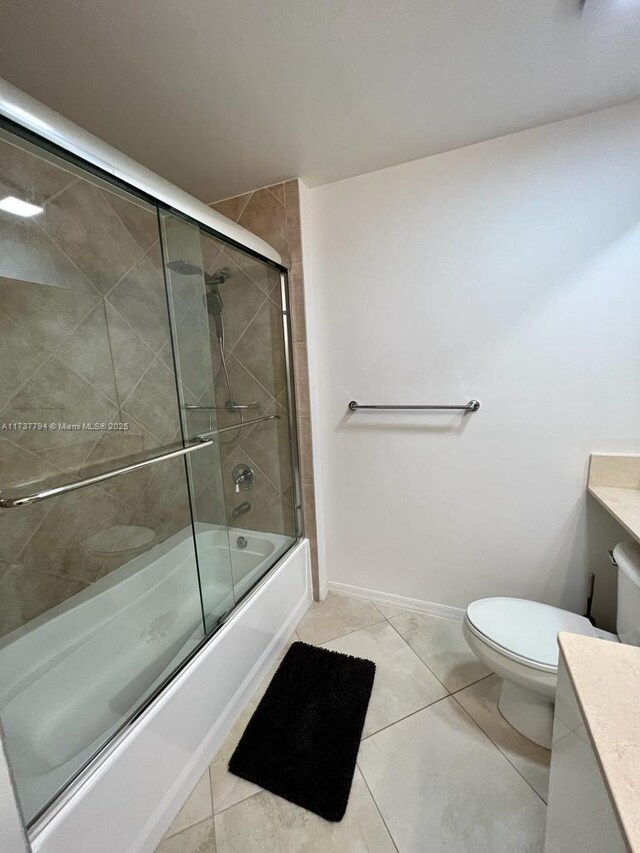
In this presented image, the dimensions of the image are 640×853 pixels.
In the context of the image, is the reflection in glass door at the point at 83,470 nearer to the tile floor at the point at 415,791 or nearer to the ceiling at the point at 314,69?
the ceiling at the point at 314,69

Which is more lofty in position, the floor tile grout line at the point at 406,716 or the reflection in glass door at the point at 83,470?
the reflection in glass door at the point at 83,470

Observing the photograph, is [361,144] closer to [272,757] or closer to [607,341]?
[607,341]

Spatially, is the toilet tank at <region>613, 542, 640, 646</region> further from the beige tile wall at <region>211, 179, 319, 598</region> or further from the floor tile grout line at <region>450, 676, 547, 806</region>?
the beige tile wall at <region>211, 179, 319, 598</region>

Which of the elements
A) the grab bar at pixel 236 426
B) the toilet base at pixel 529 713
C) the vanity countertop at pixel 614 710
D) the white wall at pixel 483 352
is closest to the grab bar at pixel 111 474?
the grab bar at pixel 236 426

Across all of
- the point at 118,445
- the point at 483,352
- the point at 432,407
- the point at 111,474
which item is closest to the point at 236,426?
the point at 118,445

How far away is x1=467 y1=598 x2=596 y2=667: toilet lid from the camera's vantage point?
106cm

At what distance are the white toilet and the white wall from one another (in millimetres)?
336

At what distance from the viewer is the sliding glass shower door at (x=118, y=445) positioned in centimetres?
109

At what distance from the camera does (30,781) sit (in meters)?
0.74

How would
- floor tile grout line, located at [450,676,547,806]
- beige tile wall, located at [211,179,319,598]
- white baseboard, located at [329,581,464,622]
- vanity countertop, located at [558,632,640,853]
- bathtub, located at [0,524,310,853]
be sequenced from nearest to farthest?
1. vanity countertop, located at [558,632,640,853]
2. bathtub, located at [0,524,310,853]
3. floor tile grout line, located at [450,676,547,806]
4. beige tile wall, located at [211,179,319,598]
5. white baseboard, located at [329,581,464,622]

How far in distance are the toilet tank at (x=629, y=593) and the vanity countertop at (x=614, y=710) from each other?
0.64 m

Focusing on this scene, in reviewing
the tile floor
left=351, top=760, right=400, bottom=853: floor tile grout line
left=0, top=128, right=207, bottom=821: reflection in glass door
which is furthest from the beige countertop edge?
left=0, top=128, right=207, bottom=821: reflection in glass door

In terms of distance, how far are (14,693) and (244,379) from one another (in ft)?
4.48

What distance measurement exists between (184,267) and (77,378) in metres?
0.65
